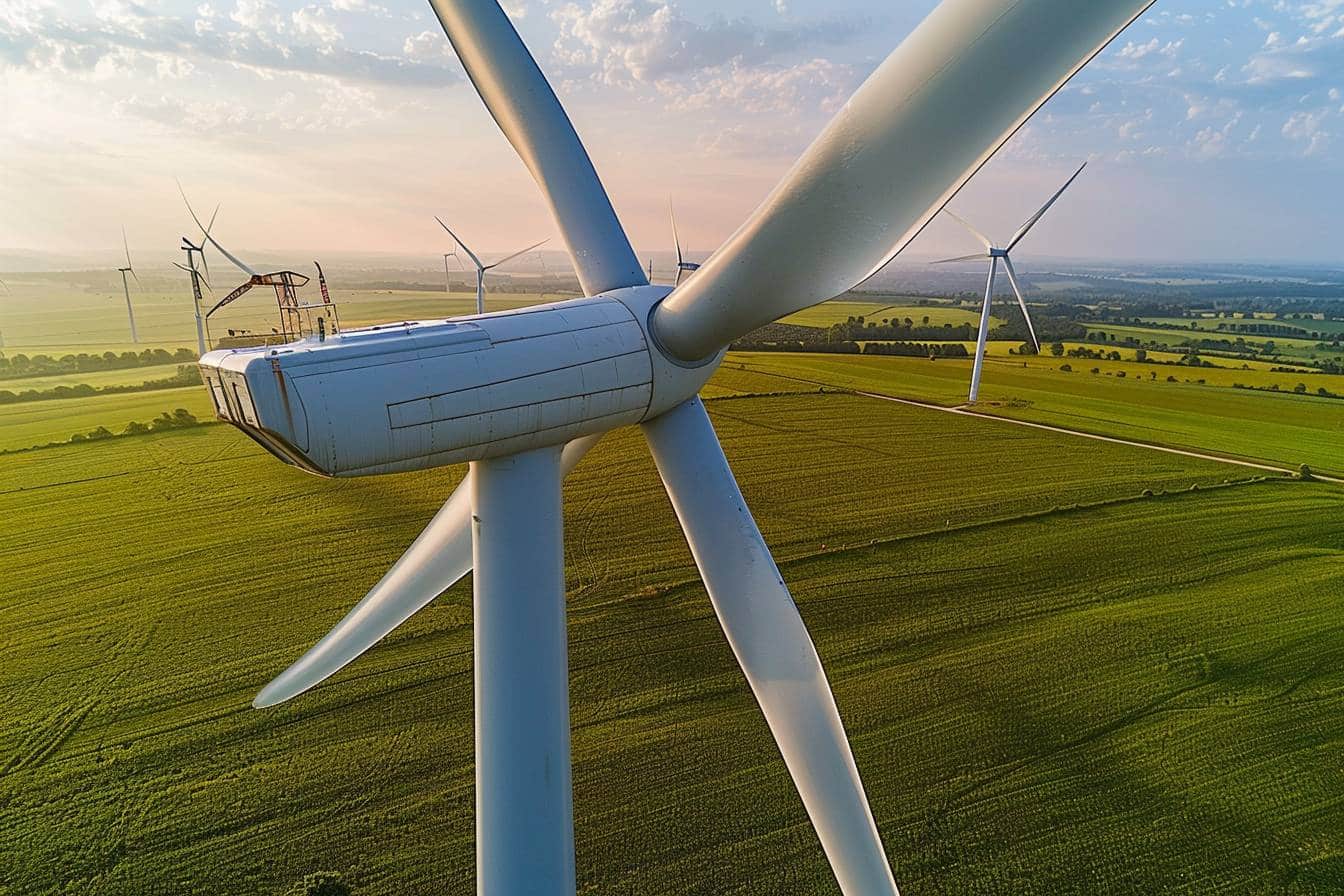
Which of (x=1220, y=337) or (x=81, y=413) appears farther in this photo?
(x=1220, y=337)

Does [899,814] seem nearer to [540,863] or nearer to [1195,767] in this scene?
[1195,767]

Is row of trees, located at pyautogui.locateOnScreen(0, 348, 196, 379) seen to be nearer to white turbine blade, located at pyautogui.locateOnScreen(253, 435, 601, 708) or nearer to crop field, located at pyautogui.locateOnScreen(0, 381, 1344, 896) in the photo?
crop field, located at pyautogui.locateOnScreen(0, 381, 1344, 896)

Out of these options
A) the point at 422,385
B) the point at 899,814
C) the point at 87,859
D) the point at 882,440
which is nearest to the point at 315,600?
the point at 87,859

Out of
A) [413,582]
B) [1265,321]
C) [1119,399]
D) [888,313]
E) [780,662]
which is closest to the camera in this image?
[780,662]

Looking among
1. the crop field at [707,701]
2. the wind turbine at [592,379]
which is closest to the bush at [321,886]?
the crop field at [707,701]

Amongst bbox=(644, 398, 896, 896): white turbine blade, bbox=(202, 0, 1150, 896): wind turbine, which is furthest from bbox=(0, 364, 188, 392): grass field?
bbox=(644, 398, 896, 896): white turbine blade

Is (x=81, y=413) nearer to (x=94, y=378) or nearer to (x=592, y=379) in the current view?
(x=94, y=378)

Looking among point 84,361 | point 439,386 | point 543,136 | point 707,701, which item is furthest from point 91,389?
point 439,386

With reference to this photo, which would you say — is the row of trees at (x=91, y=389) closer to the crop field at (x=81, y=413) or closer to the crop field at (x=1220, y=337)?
the crop field at (x=81, y=413)
